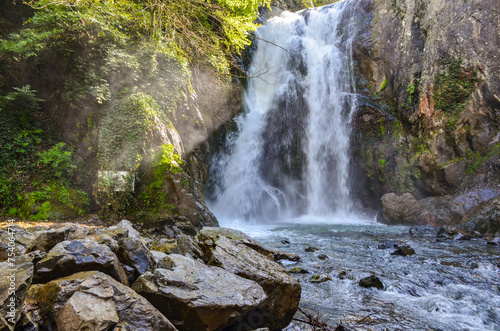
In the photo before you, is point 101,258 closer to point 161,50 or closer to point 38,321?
point 38,321

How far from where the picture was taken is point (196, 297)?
249 centimetres

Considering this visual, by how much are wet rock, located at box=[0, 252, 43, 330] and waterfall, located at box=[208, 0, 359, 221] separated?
12040 mm

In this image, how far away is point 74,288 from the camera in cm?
209

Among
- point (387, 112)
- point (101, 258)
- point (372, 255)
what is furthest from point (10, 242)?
point (387, 112)

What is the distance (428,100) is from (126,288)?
49.1 ft

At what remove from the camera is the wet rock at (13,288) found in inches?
69.4

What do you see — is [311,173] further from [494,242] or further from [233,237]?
[233,237]

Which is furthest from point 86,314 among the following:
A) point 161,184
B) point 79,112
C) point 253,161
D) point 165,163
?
point 253,161

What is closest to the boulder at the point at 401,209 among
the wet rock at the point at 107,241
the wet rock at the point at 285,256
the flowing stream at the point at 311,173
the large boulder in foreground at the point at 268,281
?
the flowing stream at the point at 311,173

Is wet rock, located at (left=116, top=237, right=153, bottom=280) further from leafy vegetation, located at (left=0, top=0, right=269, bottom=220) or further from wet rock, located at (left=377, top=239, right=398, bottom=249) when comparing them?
wet rock, located at (left=377, top=239, right=398, bottom=249)

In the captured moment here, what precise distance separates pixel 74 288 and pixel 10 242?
1.36m

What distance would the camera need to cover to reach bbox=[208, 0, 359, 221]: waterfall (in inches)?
594

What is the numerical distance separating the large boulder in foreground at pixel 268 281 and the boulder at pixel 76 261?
4.16 ft

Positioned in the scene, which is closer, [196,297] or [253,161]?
[196,297]
